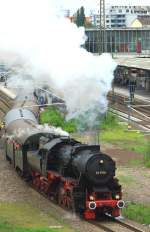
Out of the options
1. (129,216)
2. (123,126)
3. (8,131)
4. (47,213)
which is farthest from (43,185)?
(123,126)

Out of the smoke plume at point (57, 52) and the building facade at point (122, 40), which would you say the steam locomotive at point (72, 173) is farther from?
the building facade at point (122, 40)

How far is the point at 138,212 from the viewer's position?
2231cm

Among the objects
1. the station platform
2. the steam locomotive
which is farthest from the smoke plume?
the station platform

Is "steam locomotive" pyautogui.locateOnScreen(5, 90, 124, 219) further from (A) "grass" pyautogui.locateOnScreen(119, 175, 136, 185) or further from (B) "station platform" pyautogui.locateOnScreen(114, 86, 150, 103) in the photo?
(B) "station platform" pyautogui.locateOnScreen(114, 86, 150, 103)

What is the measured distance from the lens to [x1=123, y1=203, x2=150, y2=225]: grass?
70.5ft

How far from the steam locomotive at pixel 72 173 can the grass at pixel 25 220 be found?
1.27 m

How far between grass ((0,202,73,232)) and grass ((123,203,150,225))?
294 centimetres

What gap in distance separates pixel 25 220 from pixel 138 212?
4.60 m

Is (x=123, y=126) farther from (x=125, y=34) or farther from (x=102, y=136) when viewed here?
(x=125, y=34)

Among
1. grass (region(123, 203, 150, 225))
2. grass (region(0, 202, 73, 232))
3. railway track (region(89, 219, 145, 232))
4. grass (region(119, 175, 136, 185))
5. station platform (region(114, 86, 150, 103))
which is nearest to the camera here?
grass (region(0, 202, 73, 232))

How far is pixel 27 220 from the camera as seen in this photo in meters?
21.5

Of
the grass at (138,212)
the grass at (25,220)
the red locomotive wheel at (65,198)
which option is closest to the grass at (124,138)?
the grass at (138,212)

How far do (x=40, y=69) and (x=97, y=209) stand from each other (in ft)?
25.3

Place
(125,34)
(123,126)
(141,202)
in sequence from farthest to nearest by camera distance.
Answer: (125,34) < (123,126) < (141,202)
